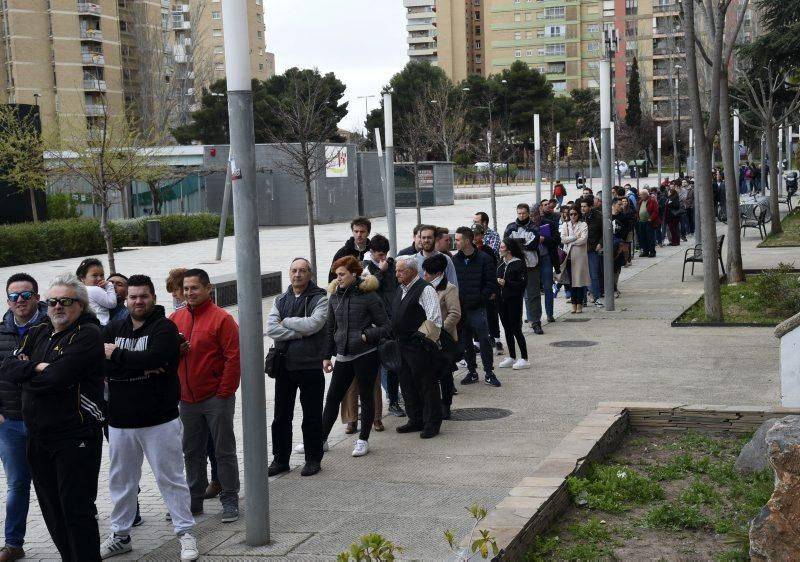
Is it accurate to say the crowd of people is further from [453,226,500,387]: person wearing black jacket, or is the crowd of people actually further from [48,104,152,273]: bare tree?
[48,104,152,273]: bare tree

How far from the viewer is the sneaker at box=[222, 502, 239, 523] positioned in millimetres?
7574

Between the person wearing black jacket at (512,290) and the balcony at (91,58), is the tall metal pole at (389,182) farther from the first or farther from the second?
the balcony at (91,58)

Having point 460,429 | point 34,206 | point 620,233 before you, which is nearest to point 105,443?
point 460,429

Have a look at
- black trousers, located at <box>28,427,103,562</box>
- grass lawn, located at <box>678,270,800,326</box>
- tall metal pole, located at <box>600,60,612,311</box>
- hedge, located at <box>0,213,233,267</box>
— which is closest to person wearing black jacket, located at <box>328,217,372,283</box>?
black trousers, located at <box>28,427,103,562</box>

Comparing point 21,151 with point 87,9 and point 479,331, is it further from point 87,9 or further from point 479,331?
point 87,9

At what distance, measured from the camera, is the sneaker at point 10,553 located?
6.86 m

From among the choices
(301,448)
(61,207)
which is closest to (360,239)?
(301,448)

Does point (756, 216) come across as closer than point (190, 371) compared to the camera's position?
No

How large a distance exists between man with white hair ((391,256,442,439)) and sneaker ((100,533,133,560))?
3497 mm

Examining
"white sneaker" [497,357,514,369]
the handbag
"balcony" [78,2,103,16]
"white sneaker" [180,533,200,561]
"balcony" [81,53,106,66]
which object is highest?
"balcony" [78,2,103,16]

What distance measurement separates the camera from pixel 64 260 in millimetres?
34938

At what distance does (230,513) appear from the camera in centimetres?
760

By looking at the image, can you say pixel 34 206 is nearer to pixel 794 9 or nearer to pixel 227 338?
pixel 794 9

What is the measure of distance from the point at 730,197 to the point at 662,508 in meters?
14.4
